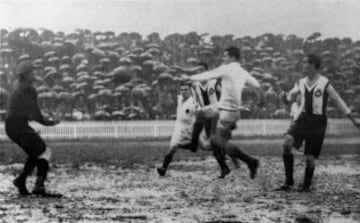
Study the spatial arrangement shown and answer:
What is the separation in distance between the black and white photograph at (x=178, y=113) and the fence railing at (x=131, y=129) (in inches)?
1.9

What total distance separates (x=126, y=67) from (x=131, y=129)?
2.11 m

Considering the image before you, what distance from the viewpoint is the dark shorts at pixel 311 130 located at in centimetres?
660

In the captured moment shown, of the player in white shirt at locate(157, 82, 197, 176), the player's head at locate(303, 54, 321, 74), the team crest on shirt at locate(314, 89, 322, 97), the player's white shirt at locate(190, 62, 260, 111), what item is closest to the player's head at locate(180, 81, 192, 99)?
the player in white shirt at locate(157, 82, 197, 176)

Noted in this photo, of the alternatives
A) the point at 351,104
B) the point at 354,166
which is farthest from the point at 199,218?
the point at 351,104

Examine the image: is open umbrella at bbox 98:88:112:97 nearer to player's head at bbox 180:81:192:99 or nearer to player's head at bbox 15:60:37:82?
player's head at bbox 180:81:192:99

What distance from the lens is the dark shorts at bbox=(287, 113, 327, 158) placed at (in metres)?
6.60

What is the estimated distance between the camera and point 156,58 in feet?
61.3

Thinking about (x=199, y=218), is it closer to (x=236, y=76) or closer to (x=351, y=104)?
(x=236, y=76)

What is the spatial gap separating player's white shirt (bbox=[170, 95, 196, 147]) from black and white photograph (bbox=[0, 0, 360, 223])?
22 millimetres

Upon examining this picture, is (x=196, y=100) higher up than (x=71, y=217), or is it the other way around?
(x=196, y=100)

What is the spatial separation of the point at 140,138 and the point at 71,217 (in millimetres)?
13473

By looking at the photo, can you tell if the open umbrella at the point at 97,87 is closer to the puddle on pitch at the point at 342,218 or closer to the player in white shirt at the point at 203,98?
the player in white shirt at the point at 203,98

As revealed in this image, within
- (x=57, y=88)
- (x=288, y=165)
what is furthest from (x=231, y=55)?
(x=57, y=88)

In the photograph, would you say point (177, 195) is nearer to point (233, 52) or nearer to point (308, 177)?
point (308, 177)
